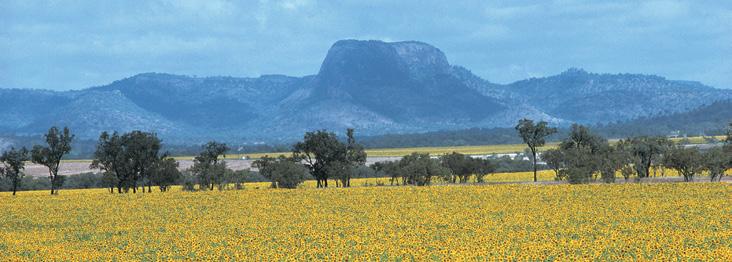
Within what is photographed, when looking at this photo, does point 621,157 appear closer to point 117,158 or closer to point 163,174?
point 163,174

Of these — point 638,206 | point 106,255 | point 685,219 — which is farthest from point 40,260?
point 638,206

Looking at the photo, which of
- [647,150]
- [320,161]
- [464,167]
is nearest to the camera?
[647,150]

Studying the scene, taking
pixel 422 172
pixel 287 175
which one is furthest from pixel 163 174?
pixel 422 172

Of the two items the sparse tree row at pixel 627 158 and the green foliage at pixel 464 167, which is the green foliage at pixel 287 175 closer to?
the green foliage at pixel 464 167

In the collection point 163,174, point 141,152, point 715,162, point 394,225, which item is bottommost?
point 394,225

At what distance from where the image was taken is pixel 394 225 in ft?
125

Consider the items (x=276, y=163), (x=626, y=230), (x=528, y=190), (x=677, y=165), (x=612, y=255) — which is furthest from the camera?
(x=276, y=163)

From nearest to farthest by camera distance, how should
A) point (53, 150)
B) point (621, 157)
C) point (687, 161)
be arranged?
point (687, 161)
point (621, 157)
point (53, 150)

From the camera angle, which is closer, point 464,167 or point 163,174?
point 163,174

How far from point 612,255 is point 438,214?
57.2 ft

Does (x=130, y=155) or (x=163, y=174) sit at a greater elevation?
(x=130, y=155)

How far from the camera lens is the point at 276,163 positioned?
8619cm

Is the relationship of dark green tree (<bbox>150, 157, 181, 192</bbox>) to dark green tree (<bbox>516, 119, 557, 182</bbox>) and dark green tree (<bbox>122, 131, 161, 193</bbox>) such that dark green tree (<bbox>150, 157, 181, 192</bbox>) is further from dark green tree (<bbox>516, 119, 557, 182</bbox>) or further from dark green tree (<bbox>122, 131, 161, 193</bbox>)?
dark green tree (<bbox>516, 119, 557, 182</bbox>)

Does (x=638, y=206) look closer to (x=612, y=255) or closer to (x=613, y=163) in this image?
(x=612, y=255)
